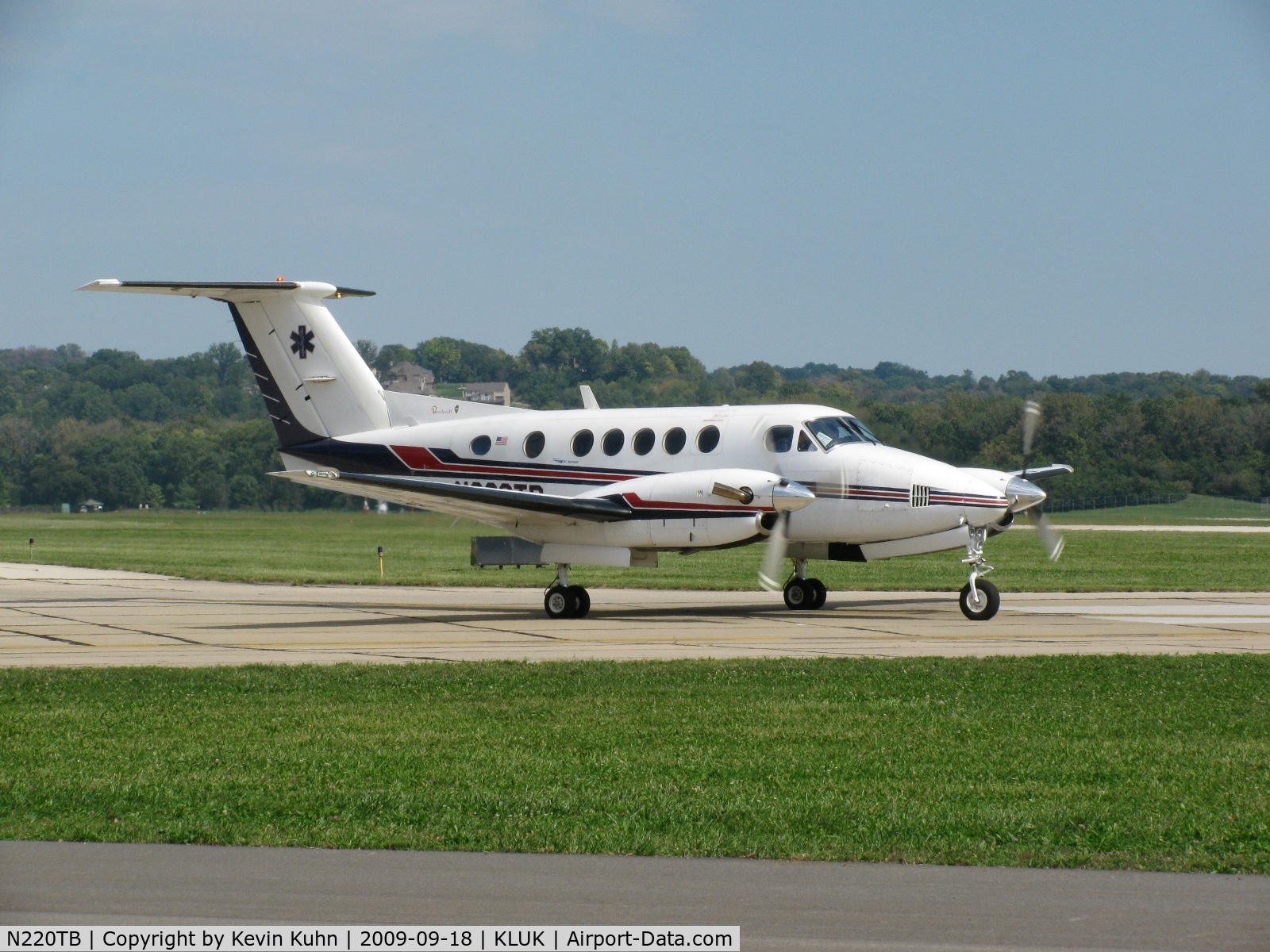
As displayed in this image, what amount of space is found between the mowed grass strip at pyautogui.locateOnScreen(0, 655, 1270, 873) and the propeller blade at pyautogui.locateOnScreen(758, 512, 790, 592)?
5.12 metres

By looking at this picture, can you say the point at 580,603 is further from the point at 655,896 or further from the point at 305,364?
the point at 655,896

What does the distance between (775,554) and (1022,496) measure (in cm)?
445

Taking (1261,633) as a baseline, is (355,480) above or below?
above

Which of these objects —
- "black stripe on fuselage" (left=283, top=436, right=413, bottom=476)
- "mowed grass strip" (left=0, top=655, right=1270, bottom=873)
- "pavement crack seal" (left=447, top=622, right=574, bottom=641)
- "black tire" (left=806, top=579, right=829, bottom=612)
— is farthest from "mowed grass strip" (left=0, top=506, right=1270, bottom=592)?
"mowed grass strip" (left=0, top=655, right=1270, bottom=873)

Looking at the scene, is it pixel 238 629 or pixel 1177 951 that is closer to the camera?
pixel 1177 951

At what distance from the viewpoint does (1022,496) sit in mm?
23984

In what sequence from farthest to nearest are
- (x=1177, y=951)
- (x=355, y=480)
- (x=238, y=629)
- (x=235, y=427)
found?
(x=235, y=427) < (x=355, y=480) < (x=238, y=629) < (x=1177, y=951)

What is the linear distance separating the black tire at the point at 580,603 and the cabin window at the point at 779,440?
4213mm

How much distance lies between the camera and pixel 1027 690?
15.0 m

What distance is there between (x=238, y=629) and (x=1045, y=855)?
1791 centimetres

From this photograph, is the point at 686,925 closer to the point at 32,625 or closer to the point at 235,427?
the point at 32,625

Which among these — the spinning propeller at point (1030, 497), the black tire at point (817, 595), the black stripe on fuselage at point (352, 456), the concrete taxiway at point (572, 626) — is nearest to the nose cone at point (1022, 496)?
the spinning propeller at point (1030, 497)

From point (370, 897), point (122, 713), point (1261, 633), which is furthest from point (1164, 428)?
point (370, 897)
